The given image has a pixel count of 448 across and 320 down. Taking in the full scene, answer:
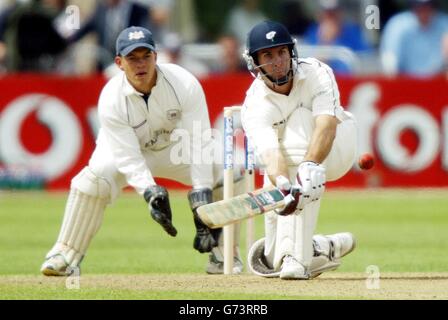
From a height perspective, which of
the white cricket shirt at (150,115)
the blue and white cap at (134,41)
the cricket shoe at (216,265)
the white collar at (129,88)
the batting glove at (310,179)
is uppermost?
the blue and white cap at (134,41)

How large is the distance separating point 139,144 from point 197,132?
16.3 inches

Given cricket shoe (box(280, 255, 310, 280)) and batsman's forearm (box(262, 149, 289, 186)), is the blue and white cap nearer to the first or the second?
batsman's forearm (box(262, 149, 289, 186))

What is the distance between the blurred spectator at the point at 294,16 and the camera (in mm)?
19641

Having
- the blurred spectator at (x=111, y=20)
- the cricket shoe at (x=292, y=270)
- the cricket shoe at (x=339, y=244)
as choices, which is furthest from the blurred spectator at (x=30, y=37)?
the cricket shoe at (x=292, y=270)

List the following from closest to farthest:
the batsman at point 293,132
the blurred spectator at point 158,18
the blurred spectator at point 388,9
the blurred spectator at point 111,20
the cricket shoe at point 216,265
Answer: the batsman at point 293,132 < the cricket shoe at point 216,265 < the blurred spectator at point 111,20 < the blurred spectator at point 158,18 < the blurred spectator at point 388,9

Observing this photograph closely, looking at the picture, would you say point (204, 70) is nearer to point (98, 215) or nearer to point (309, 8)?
point (309, 8)

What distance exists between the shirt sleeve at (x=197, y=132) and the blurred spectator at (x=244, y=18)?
935 cm

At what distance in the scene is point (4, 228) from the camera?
13.4 m

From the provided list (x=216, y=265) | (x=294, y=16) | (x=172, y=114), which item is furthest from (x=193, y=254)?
(x=294, y=16)

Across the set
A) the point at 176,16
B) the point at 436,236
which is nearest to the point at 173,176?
the point at 436,236

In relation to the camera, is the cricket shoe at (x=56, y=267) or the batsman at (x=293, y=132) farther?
the cricket shoe at (x=56, y=267)

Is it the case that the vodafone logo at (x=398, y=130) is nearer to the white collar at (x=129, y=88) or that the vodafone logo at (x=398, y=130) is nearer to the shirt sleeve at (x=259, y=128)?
the white collar at (x=129, y=88)

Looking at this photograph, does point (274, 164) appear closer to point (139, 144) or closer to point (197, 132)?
point (197, 132)

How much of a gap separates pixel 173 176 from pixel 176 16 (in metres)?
9.95
